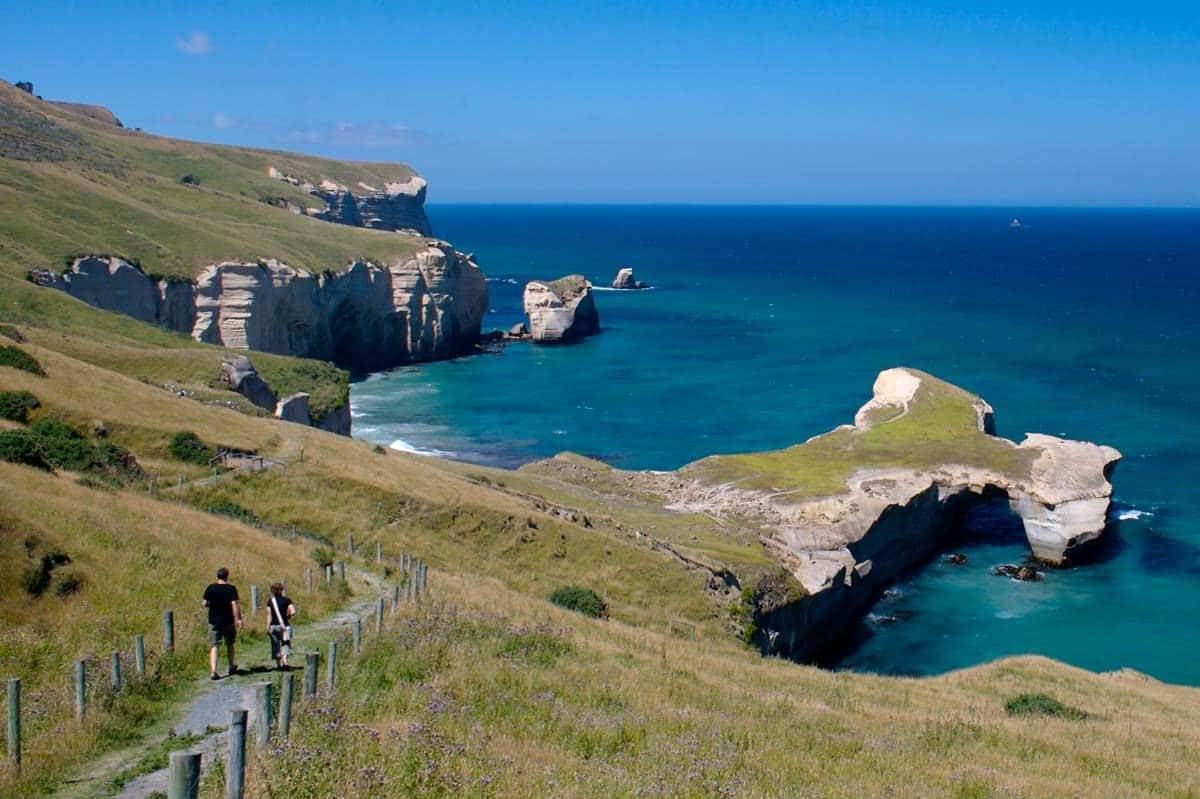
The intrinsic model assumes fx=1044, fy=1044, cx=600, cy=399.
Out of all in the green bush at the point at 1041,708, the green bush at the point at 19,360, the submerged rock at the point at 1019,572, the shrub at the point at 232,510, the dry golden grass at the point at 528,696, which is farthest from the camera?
the submerged rock at the point at 1019,572

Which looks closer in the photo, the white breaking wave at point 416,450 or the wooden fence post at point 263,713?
the wooden fence post at point 263,713

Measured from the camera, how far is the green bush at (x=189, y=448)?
32.6 metres

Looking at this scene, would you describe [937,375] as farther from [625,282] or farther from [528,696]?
[528,696]

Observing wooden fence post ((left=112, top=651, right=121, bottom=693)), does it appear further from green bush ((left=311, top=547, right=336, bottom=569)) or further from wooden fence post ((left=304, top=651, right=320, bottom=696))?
green bush ((left=311, top=547, right=336, bottom=569))

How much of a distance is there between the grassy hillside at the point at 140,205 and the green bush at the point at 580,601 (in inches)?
1746

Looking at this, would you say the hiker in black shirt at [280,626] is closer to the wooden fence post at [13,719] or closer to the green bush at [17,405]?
the wooden fence post at [13,719]

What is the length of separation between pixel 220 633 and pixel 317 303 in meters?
80.8

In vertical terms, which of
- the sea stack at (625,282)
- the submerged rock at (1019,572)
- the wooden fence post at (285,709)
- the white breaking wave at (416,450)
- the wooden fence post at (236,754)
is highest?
the sea stack at (625,282)

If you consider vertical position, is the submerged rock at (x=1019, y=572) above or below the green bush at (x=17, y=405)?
below

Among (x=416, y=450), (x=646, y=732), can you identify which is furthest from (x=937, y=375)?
(x=646, y=732)

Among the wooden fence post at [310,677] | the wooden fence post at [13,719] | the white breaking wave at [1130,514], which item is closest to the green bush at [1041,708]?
the wooden fence post at [310,677]

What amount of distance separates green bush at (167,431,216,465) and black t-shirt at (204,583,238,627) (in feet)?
61.4

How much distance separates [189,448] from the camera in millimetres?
32812

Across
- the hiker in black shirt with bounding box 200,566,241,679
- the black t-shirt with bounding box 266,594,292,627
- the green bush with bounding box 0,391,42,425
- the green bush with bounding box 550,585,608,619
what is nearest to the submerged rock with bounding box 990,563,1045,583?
the green bush with bounding box 550,585,608,619
